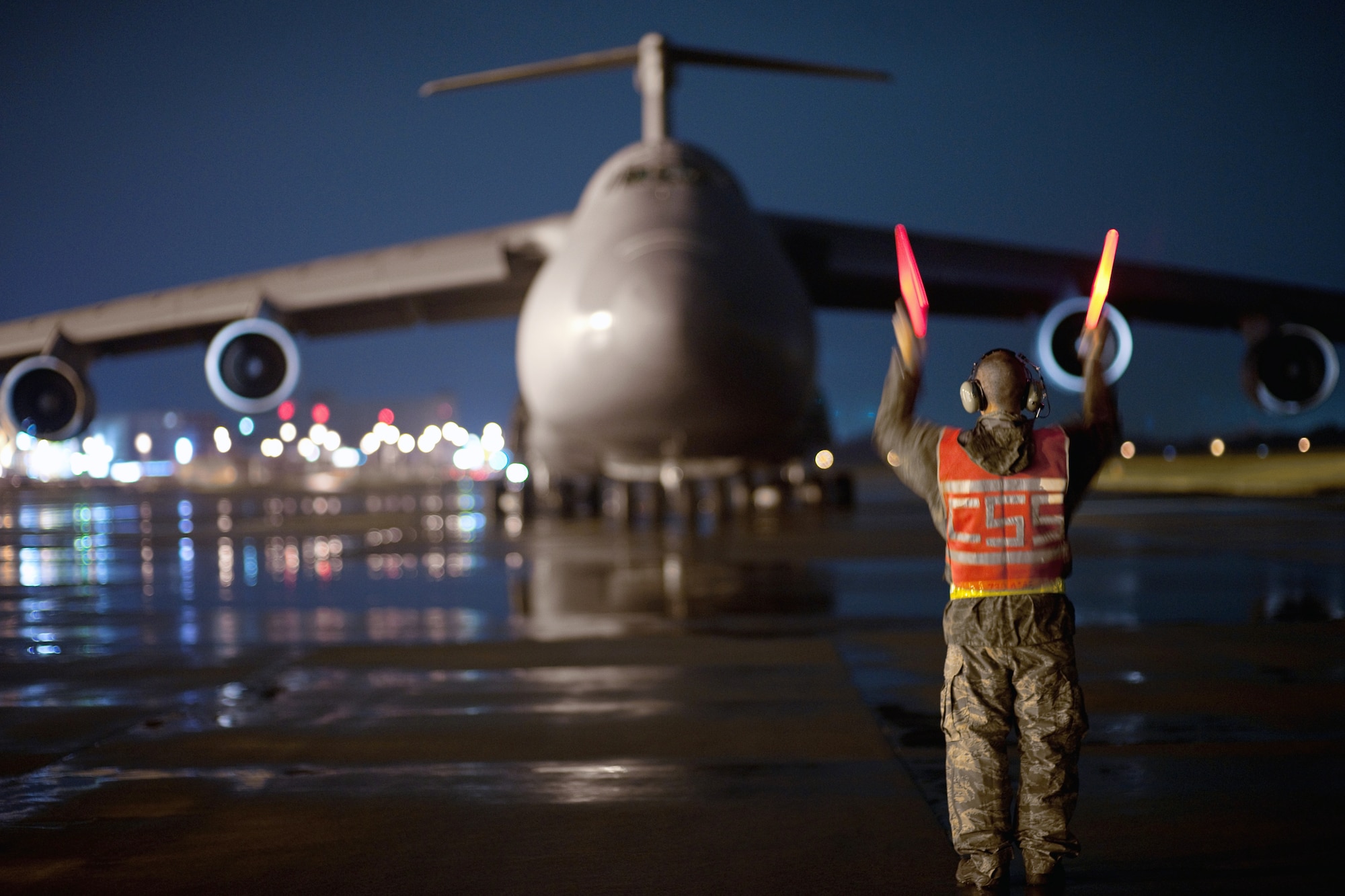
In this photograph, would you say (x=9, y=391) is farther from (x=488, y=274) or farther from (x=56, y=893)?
(x=56, y=893)

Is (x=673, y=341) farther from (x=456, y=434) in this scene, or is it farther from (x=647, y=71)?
(x=456, y=434)

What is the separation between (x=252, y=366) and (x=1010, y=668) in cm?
1596

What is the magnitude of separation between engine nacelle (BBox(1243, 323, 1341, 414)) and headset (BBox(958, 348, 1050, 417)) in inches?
614

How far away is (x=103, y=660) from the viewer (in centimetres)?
607

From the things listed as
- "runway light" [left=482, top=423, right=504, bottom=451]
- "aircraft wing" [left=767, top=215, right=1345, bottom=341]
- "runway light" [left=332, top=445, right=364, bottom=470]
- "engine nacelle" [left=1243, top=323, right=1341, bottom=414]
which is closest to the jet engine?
"aircraft wing" [left=767, top=215, right=1345, bottom=341]

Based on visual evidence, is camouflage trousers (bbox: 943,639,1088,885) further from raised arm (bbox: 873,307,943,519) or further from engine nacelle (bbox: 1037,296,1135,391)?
engine nacelle (bbox: 1037,296,1135,391)

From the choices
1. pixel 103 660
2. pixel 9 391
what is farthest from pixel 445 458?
pixel 103 660

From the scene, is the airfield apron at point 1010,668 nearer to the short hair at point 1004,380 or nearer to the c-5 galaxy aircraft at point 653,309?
the short hair at point 1004,380

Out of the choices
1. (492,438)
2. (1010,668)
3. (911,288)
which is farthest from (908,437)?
(492,438)

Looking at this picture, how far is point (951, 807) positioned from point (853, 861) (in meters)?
0.31

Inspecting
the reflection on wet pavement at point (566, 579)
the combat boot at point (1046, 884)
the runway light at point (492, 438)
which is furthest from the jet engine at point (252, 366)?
the runway light at point (492, 438)

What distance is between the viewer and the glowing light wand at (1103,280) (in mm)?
2832

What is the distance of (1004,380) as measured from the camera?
2.93m

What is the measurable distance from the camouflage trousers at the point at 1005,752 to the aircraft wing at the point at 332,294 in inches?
533
